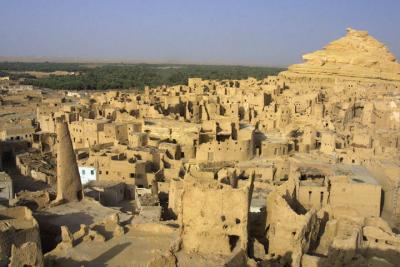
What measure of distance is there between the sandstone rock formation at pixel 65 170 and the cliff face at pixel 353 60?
4312cm

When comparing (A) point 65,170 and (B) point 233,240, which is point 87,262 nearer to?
(B) point 233,240

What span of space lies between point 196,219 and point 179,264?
123 centimetres

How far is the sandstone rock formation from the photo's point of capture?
59.0 feet

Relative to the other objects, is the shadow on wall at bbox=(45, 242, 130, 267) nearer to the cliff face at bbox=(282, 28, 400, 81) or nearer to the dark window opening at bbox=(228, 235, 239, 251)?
the dark window opening at bbox=(228, 235, 239, 251)

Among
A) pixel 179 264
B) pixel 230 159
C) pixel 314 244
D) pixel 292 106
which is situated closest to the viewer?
pixel 179 264

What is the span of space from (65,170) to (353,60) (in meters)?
45.2

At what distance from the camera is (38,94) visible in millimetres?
66500

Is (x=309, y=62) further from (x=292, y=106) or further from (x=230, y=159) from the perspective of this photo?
(x=230, y=159)

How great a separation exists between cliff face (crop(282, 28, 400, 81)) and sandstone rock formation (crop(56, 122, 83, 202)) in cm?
4312

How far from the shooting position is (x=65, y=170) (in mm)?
18078

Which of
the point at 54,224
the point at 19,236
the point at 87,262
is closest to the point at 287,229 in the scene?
the point at 87,262

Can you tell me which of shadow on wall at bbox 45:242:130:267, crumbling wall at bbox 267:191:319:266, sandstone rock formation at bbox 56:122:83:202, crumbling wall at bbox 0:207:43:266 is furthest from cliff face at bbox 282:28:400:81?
shadow on wall at bbox 45:242:130:267

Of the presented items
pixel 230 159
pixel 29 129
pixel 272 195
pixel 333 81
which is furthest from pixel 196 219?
pixel 333 81

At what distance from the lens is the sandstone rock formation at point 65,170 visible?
59.0 ft
